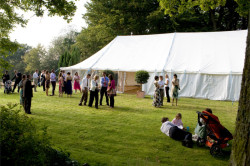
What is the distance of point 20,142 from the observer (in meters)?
2.51

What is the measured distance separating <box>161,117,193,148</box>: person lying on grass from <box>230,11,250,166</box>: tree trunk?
8.36 feet

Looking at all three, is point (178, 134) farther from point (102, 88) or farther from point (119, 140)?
point (102, 88)

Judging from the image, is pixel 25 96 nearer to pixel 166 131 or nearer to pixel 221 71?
pixel 166 131

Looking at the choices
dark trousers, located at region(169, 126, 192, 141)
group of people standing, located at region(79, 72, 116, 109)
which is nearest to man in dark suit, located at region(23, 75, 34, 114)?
group of people standing, located at region(79, 72, 116, 109)

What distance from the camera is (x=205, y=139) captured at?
5.54 meters

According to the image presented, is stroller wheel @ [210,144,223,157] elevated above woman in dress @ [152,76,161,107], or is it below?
below

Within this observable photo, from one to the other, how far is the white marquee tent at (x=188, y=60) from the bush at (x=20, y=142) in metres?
13.3

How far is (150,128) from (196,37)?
12.9 meters

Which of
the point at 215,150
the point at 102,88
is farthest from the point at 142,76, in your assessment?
the point at 215,150

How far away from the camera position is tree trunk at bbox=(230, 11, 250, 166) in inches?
111

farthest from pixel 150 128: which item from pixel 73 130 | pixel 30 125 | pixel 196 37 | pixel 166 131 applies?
pixel 196 37

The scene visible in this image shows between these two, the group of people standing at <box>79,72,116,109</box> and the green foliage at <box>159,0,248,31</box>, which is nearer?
the group of people standing at <box>79,72,116,109</box>

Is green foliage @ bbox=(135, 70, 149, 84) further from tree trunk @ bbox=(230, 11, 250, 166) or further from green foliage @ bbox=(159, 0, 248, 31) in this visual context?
green foliage @ bbox=(159, 0, 248, 31)

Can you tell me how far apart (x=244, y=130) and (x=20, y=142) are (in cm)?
285
